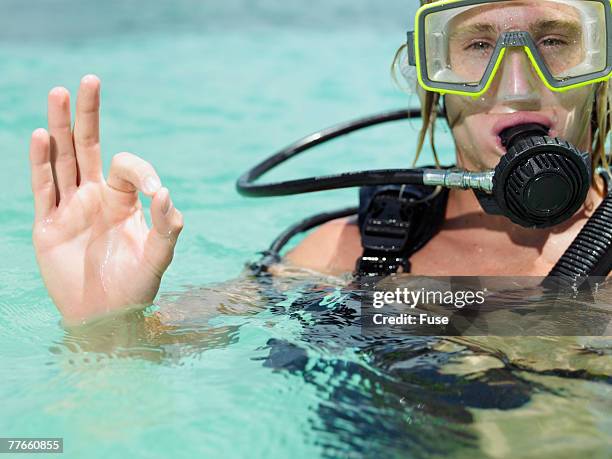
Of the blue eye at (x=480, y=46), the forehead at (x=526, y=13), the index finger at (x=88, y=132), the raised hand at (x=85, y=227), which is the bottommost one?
the raised hand at (x=85, y=227)

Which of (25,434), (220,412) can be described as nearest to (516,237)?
(220,412)

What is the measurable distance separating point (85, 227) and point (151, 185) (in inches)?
10.1

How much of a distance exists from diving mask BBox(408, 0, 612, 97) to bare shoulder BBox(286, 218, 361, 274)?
69cm

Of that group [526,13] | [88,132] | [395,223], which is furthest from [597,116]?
[88,132]

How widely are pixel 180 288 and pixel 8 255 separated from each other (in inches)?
36.1

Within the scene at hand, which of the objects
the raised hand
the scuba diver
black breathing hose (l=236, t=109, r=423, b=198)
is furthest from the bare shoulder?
the raised hand

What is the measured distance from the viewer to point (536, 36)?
2137mm

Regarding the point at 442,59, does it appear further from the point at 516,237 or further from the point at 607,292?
the point at 607,292

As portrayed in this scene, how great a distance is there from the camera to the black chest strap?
7.99 ft

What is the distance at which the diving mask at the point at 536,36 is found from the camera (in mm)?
2113

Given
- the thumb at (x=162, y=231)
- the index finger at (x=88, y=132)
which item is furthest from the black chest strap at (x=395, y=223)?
the index finger at (x=88, y=132)

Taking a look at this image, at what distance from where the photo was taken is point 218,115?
19.5ft

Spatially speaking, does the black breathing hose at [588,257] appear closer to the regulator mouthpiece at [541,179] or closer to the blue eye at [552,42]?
the regulator mouthpiece at [541,179]

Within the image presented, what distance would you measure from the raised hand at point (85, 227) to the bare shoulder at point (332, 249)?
83 cm
